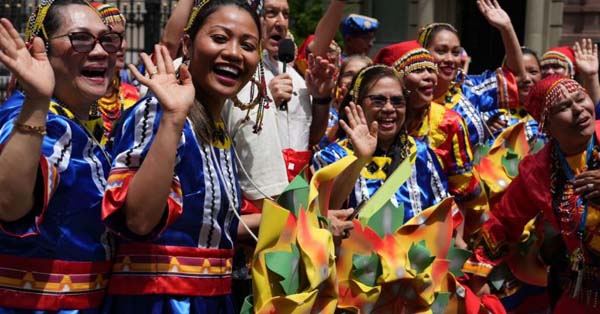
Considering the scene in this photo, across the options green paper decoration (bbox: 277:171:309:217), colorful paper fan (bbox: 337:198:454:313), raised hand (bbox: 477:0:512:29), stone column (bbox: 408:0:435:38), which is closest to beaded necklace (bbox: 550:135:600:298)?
colorful paper fan (bbox: 337:198:454:313)

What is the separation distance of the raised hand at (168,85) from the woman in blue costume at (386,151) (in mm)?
1522

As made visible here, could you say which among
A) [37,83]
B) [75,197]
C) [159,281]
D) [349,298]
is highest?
[37,83]

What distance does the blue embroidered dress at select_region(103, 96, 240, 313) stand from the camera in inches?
113

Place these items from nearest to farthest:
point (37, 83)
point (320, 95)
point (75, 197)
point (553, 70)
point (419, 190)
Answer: point (37, 83)
point (75, 197)
point (419, 190)
point (320, 95)
point (553, 70)

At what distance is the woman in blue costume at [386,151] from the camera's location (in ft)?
14.4

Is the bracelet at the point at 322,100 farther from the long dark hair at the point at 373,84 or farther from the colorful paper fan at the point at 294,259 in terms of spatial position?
the colorful paper fan at the point at 294,259

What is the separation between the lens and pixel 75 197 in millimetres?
2812

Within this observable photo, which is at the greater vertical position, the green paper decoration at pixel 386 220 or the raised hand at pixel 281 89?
the raised hand at pixel 281 89

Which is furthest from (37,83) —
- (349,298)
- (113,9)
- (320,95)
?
(320,95)

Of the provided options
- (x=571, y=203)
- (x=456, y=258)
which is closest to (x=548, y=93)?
(x=571, y=203)

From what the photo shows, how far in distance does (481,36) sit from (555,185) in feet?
40.8

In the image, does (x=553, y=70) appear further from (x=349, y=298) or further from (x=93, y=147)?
(x=93, y=147)

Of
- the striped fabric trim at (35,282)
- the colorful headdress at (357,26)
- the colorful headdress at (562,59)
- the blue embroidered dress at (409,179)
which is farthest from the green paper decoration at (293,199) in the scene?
the colorful headdress at (562,59)

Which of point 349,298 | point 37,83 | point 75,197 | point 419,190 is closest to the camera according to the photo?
point 37,83
